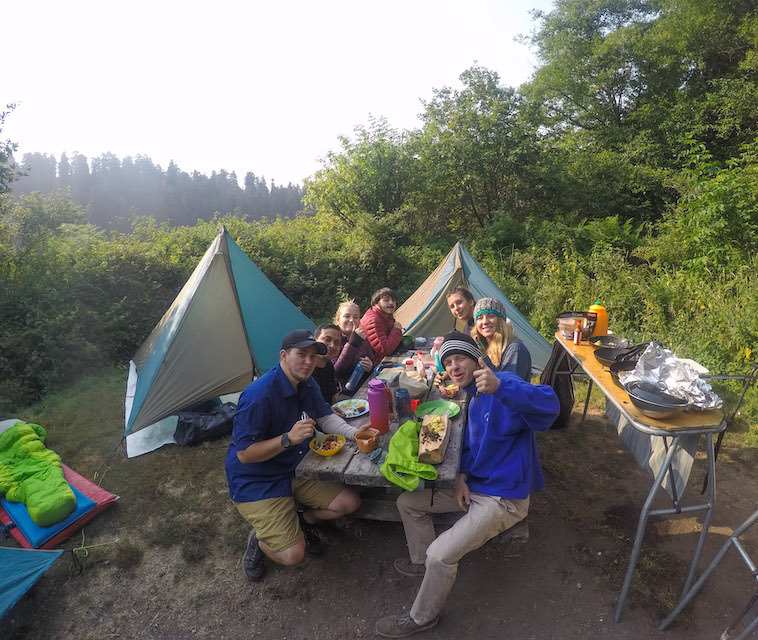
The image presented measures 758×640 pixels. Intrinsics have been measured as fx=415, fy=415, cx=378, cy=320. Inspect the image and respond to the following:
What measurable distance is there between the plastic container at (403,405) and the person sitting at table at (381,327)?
159 centimetres

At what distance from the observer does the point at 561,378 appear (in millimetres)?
4160

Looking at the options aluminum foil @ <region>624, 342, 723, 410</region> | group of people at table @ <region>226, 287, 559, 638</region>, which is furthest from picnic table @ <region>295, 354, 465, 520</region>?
aluminum foil @ <region>624, 342, 723, 410</region>

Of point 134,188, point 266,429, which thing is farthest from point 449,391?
point 134,188

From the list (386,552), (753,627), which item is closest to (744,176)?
(753,627)

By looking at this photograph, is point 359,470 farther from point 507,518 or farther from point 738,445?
point 738,445

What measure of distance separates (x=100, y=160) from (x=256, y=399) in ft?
162

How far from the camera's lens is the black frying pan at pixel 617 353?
2.83 m

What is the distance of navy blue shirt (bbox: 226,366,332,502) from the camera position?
2.42 m

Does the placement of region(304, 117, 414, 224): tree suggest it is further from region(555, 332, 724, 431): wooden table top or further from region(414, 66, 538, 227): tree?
region(555, 332, 724, 431): wooden table top

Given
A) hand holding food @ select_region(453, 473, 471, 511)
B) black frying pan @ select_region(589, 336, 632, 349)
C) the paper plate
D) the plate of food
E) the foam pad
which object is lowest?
the foam pad

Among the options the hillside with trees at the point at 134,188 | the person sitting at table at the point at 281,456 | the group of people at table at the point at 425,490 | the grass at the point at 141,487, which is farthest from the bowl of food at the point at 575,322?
the hillside with trees at the point at 134,188

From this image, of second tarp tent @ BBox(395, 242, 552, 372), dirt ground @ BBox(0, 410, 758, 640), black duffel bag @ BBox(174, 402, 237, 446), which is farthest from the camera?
second tarp tent @ BBox(395, 242, 552, 372)

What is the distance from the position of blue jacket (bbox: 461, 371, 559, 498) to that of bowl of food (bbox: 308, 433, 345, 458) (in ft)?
2.45

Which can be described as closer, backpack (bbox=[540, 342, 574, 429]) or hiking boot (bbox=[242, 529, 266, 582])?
hiking boot (bbox=[242, 529, 266, 582])
